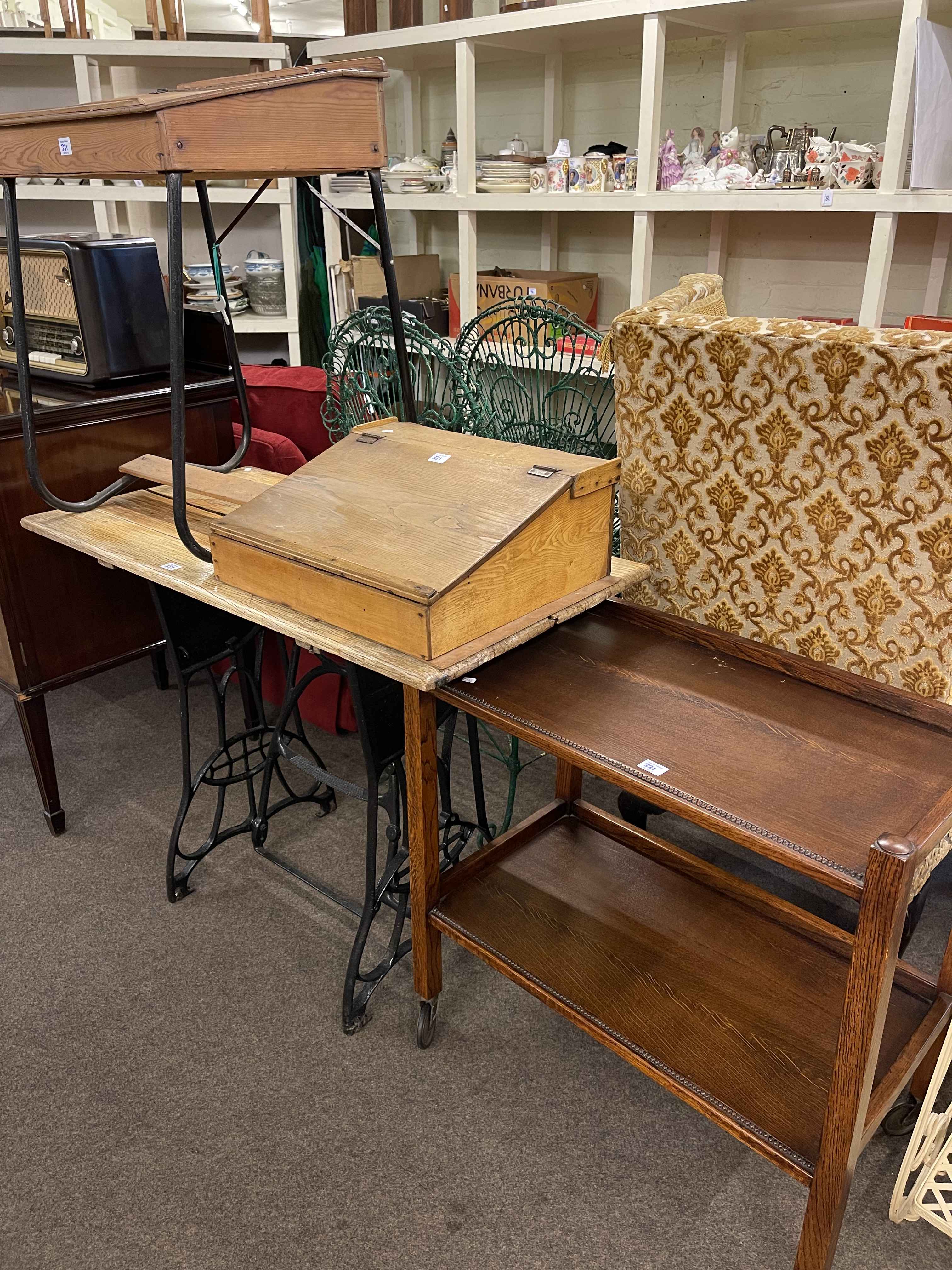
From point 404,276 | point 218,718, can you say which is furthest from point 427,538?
point 404,276

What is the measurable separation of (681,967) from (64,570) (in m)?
1.54

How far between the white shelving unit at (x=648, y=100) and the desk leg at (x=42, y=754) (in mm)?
2303

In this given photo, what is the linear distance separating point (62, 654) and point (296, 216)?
10.2 ft

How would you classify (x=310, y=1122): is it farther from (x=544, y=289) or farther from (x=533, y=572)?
(x=544, y=289)

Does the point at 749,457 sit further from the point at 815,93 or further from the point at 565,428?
the point at 815,93

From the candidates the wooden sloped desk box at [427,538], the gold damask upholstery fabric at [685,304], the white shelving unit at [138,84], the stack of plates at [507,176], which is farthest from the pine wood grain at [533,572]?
the white shelving unit at [138,84]

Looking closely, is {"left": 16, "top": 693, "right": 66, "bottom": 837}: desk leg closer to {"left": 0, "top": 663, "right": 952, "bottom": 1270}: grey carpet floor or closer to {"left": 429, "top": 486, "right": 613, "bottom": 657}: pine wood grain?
{"left": 0, "top": 663, "right": 952, "bottom": 1270}: grey carpet floor

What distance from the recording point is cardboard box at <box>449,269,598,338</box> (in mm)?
3818

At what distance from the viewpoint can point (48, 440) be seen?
210 cm

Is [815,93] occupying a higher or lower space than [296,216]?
higher

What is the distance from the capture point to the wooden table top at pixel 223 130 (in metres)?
1.28

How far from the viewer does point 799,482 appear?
1.67 meters

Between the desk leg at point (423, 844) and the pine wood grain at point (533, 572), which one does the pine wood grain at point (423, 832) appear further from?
the pine wood grain at point (533, 572)

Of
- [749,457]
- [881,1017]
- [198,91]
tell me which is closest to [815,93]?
Result: [749,457]
